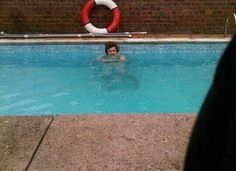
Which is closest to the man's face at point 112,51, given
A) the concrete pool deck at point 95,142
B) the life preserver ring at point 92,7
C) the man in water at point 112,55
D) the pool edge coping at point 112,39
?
the man in water at point 112,55

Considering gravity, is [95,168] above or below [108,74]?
above

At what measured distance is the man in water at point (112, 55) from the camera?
8219 mm

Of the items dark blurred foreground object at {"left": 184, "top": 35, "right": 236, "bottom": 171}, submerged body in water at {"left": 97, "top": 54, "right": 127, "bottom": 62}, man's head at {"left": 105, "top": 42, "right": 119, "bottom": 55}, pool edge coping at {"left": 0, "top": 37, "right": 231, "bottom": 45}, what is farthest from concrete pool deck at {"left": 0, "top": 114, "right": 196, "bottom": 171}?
pool edge coping at {"left": 0, "top": 37, "right": 231, "bottom": 45}

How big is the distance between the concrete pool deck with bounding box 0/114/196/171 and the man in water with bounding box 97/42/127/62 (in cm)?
480

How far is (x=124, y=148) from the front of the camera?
115 inches

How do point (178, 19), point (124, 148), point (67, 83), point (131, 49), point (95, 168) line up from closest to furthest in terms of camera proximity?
point (95, 168) → point (124, 148) → point (67, 83) → point (131, 49) → point (178, 19)

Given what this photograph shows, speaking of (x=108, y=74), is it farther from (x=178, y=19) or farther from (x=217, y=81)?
(x=217, y=81)

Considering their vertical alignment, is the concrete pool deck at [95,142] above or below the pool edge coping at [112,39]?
above

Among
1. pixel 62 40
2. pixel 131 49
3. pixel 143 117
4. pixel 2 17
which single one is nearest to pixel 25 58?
pixel 62 40

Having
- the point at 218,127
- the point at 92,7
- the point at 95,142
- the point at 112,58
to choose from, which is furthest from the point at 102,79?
the point at 218,127

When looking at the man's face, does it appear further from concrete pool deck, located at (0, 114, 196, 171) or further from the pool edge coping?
concrete pool deck, located at (0, 114, 196, 171)

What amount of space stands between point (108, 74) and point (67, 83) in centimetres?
88

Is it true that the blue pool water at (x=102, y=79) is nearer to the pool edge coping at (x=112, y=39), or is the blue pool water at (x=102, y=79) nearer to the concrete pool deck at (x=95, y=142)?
the pool edge coping at (x=112, y=39)

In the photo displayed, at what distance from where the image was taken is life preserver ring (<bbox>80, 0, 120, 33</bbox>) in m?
9.66
